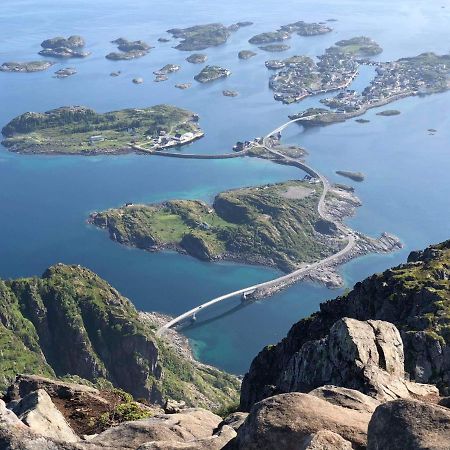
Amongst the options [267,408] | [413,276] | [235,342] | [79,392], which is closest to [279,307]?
[235,342]

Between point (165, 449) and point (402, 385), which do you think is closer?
point (165, 449)

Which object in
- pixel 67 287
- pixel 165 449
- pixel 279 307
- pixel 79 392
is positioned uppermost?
pixel 165 449

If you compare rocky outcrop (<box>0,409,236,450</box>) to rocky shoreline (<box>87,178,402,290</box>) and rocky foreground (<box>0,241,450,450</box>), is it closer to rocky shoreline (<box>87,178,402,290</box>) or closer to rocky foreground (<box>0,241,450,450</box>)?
rocky foreground (<box>0,241,450,450</box>)

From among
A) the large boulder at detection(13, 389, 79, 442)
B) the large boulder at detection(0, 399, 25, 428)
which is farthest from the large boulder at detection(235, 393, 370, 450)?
the large boulder at detection(13, 389, 79, 442)

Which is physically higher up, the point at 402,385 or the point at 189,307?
the point at 402,385

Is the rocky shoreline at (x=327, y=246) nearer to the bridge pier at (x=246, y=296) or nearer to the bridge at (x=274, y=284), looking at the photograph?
the bridge at (x=274, y=284)

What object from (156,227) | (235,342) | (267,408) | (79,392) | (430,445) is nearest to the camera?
(430,445)

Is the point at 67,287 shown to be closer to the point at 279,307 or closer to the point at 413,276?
the point at 279,307
